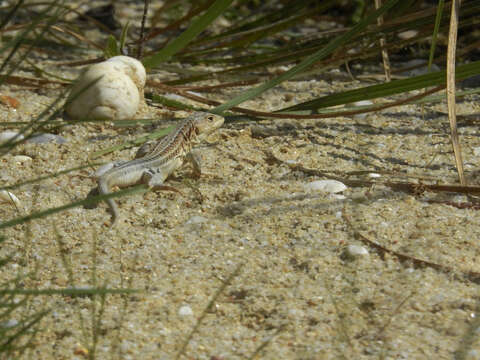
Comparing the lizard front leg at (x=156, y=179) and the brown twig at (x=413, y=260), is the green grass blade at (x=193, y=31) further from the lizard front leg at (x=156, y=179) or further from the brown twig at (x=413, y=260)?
the brown twig at (x=413, y=260)

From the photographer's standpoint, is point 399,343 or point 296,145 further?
point 296,145

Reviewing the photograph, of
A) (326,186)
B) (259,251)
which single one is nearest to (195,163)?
(326,186)

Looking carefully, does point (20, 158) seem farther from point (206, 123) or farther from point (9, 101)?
point (206, 123)

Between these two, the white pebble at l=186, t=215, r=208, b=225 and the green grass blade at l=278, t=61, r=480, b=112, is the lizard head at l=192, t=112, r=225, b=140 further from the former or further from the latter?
the white pebble at l=186, t=215, r=208, b=225

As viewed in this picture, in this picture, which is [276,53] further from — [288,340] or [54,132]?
[288,340]

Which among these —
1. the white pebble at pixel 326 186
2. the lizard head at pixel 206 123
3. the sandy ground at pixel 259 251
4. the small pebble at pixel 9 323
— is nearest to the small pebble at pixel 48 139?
the sandy ground at pixel 259 251

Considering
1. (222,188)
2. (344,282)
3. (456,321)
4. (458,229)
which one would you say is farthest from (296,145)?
(456,321)
